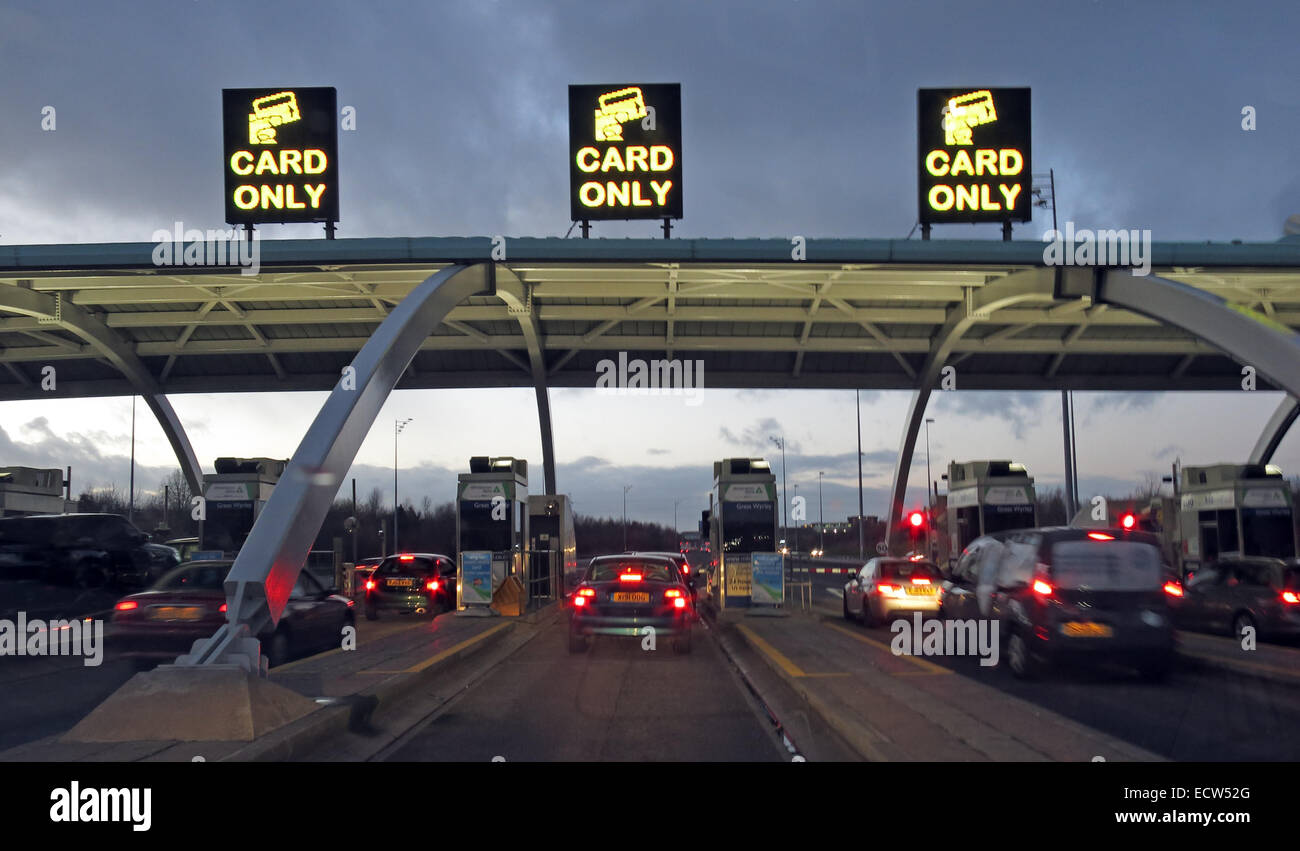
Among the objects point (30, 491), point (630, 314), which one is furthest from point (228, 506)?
point (630, 314)

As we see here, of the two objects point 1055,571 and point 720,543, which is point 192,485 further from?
point 1055,571

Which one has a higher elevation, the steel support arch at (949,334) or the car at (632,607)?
the steel support arch at (949,334)

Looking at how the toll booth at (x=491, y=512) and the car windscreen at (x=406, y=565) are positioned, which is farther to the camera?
the car windscreen at (x=406, y=565)

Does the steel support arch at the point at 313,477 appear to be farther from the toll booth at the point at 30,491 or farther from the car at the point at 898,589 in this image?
the toll booth at the point at 30,491

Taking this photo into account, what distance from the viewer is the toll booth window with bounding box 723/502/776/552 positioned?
2116 centimetres

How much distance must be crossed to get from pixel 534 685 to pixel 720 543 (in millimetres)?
10960

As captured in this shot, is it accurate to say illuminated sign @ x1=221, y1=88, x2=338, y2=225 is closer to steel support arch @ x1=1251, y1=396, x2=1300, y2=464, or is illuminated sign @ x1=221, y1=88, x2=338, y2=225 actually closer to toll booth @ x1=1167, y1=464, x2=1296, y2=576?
toll booth @ x1=1167, y1=464, x2=1296, y2=576

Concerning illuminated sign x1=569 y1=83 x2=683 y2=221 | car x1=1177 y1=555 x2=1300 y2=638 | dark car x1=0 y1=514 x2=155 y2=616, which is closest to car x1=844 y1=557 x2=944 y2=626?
car x1=1177 y1=555 x2=1300 y2=638

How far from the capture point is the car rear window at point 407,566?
→ 2103cm

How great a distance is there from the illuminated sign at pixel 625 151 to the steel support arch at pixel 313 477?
3.82 m

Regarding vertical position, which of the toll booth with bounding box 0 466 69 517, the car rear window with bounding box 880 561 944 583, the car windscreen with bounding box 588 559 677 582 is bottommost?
the car rear window with bounding box 880 561 944 583

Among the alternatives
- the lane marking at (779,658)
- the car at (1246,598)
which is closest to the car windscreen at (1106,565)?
the lane marking at (779,658)

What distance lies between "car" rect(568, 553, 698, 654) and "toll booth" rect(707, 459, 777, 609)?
7.15 m

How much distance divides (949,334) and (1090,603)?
688 inches
